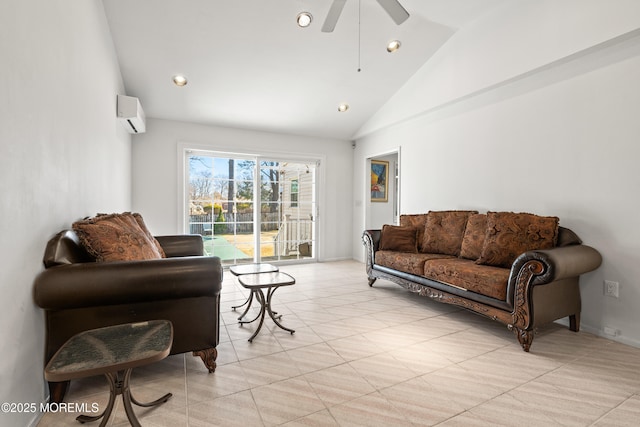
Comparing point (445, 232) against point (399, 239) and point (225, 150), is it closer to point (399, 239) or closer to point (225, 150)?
point (399, 239)

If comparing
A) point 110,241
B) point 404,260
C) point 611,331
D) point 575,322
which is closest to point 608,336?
point 611,331

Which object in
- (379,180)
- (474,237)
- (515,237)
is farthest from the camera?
(379,180)

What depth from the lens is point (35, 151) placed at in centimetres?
154

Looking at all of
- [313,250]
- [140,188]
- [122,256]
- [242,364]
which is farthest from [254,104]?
[242,364]

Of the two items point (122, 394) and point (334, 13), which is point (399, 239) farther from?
point (122, 394)

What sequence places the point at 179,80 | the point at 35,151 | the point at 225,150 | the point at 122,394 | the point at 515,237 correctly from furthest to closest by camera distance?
the point at 225,150 < the point at 179,80 < the point at 515,237 < the point at 35,151 < the point at 122,394

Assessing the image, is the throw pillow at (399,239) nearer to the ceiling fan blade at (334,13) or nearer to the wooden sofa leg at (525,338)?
the wooden sofa leg at (525,338)

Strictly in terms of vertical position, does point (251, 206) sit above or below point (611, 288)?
above

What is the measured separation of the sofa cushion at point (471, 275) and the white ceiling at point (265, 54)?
2633 millimetres

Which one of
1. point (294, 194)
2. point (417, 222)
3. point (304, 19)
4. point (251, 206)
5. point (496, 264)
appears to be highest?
point (304, 19)

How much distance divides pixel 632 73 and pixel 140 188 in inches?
222

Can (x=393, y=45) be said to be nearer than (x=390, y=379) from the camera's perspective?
No

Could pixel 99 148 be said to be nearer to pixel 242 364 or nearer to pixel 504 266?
pixel 242 364

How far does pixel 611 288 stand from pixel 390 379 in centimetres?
216
